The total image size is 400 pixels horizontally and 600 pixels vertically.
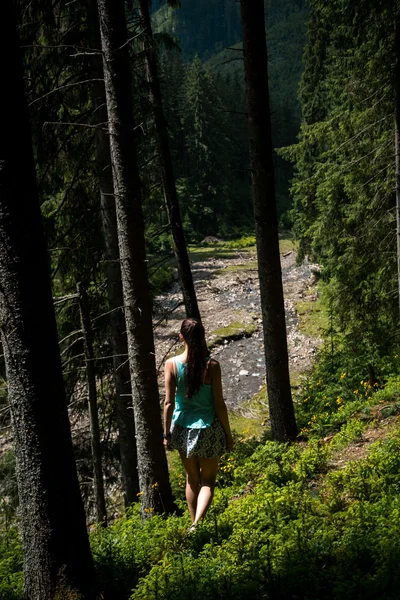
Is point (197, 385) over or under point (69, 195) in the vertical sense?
under

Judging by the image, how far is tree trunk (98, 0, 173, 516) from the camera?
5207 millimetres

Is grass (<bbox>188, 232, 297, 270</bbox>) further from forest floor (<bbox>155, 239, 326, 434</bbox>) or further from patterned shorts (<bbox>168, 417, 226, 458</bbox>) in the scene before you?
patterned shorts (<bbox>168, 417, 226, 458</bbox>)

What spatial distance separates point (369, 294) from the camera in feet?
35.7

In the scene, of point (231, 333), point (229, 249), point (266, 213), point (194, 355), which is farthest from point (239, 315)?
point (229, 249)

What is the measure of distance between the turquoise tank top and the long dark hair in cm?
6

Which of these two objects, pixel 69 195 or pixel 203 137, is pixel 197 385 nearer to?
pixel 69 195

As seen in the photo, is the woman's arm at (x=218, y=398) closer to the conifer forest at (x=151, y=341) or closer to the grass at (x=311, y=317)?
the conifer forest at (x=151, y=341)

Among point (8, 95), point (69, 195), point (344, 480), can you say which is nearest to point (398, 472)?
point (344, 480)

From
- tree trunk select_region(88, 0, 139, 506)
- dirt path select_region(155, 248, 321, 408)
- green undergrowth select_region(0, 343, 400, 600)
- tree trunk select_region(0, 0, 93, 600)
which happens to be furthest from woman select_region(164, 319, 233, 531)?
dirt path select_region(155, 248, 321, 408)

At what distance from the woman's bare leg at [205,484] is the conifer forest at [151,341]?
2.3 inches

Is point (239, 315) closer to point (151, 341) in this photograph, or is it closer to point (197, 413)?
point (151, 341)

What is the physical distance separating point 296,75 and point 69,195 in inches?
6050

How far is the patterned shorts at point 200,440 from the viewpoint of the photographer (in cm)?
473

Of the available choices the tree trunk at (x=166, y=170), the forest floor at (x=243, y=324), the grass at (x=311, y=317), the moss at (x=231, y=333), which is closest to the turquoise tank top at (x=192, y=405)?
the tree trunk at (x=166, y=170)
